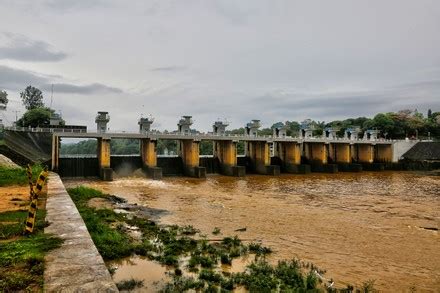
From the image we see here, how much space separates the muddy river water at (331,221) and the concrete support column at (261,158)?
426 inches

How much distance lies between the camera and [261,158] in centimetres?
4438

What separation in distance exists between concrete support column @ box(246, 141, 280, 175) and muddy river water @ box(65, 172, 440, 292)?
35.5ft

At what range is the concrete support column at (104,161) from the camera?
33125 millimetres

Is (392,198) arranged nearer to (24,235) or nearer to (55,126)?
(24,235)

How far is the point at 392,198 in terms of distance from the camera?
25562 mm

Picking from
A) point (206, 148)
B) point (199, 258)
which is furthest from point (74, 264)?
point (206, 148)

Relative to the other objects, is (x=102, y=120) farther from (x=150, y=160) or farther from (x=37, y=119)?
(x=37, y=119)

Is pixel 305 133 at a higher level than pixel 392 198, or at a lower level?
higher

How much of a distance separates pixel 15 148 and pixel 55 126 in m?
8.32

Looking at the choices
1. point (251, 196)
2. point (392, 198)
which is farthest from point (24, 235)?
point (392, 198)

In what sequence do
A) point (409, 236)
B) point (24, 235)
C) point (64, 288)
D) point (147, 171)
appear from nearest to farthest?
point (64, 288) < point (24, 235) < point (409, 236) < point (147, 171)

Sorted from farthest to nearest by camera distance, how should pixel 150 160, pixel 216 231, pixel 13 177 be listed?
1. pixel 150 160
2. pixel 13 177
3. pixel 216 231

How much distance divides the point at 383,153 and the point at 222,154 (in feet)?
102

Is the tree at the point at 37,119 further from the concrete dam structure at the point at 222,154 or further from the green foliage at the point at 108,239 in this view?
the green foliage at the point at 108,239
